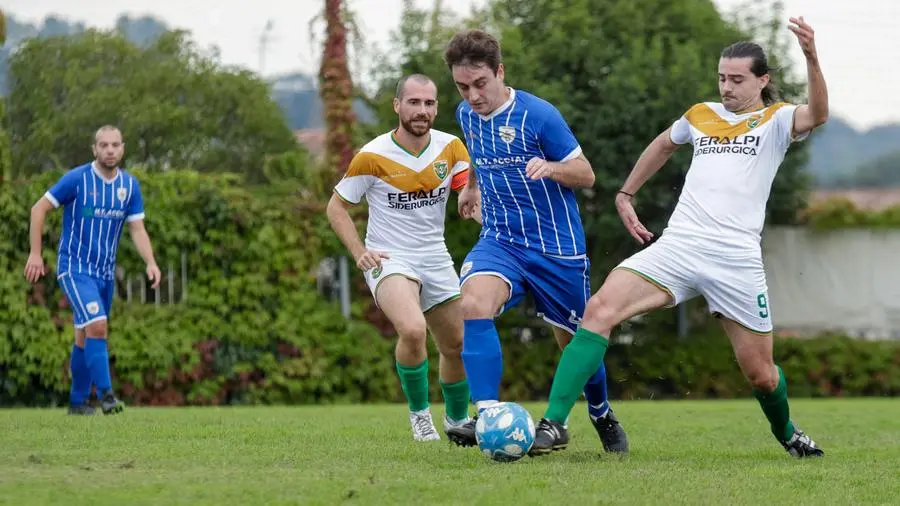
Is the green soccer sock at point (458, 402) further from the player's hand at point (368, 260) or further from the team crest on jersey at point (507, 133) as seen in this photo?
the team crest on jersey at point (507, 133)

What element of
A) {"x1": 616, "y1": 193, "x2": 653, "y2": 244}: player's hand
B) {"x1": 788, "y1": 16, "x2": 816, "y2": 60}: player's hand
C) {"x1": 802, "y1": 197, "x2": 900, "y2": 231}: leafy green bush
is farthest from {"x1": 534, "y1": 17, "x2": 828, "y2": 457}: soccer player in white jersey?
{"x1": 802, "y1": 197, "x2": 900, "y2": 231}: leafy green bush

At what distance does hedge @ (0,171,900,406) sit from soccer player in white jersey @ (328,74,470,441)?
9405mm

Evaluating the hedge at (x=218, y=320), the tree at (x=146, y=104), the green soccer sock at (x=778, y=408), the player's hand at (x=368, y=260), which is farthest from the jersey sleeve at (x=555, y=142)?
the tree at (x=146, y=104)

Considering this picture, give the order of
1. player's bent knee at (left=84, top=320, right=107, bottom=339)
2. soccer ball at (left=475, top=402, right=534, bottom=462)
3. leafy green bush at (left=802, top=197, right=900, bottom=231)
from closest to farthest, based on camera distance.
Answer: soccer ball at (left=475, top=402, right=534, bottom=462) < player's bent knee at (left=84, top=320, right=107, bottom=339) < leafy green bush at (left=802, top=197, right=900, bottom=231)

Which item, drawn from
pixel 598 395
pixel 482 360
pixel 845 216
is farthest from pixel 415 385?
pixel 845 216

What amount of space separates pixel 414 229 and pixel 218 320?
1038cm

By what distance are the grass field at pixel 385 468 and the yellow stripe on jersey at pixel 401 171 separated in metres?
1.60

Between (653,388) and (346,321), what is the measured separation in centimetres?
539

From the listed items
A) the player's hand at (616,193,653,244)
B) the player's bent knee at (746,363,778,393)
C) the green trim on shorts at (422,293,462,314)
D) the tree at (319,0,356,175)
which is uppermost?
the tree at (319,0,356,175)

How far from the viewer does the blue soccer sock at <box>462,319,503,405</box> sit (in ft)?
25.9

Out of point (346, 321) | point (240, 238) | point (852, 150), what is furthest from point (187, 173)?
point (852, 150)

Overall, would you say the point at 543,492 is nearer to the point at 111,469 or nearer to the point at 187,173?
the point at 111,469

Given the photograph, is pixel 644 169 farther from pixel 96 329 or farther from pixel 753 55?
pixel 96 329

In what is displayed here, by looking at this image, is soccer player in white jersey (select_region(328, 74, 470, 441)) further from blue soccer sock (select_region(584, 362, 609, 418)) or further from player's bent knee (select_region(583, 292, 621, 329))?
player's bent knee (select_region(583, 292, 621, 329))
